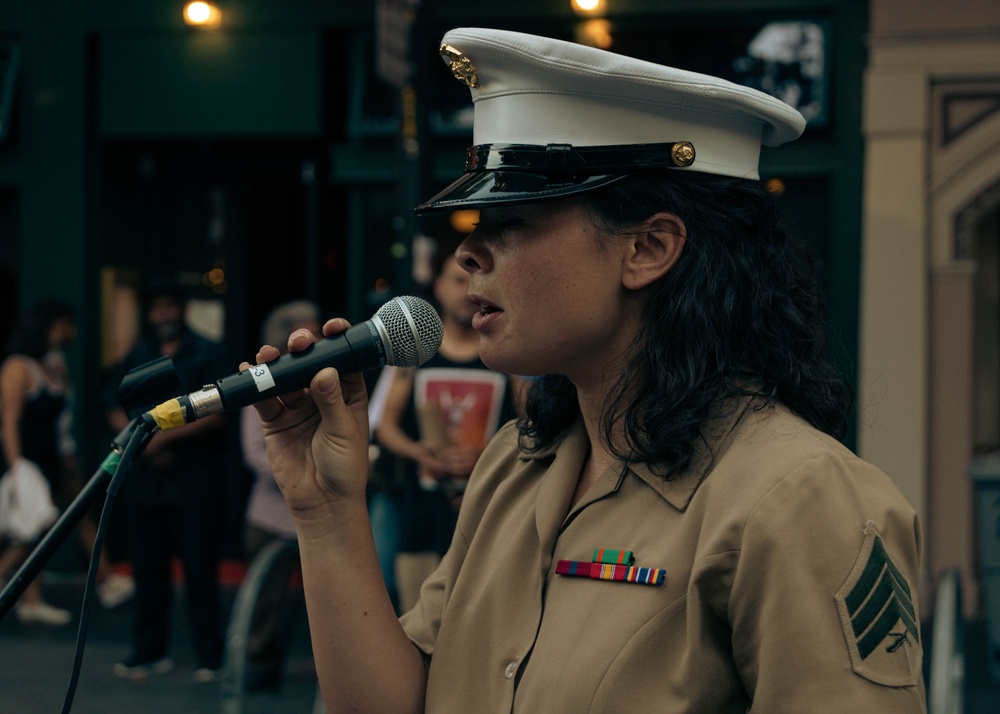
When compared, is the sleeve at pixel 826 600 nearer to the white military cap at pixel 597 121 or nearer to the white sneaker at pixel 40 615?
the white military cap at pixel 597 121

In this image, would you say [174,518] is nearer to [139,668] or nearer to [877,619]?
[139,668]

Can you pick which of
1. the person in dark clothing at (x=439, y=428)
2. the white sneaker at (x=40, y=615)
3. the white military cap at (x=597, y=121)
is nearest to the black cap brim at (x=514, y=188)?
the white military cap at (x=597, y=121)

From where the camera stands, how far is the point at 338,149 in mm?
8992

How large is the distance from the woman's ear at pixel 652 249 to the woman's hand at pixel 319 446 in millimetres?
466

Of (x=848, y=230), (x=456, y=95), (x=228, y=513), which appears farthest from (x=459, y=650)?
(x=228, y=513)

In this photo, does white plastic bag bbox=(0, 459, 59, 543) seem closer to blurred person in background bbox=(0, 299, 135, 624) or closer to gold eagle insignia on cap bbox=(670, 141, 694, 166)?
blurred person in background bbox=(0, 299, 135, 624)

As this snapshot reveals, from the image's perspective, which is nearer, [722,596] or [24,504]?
[722,596]

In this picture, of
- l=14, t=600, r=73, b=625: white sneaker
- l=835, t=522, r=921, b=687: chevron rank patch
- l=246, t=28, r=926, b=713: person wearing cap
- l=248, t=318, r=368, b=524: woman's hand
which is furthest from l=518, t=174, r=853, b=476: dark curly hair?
l=14, t=600, r=73, b=625: white sneaker

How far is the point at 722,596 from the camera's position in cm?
159

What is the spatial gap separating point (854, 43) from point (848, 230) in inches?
48.2

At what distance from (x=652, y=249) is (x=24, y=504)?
641cm

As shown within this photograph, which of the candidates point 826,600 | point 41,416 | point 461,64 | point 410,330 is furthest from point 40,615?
point 826,600

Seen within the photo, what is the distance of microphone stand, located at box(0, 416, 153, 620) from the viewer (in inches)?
73.0

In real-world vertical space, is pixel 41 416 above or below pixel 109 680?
above
